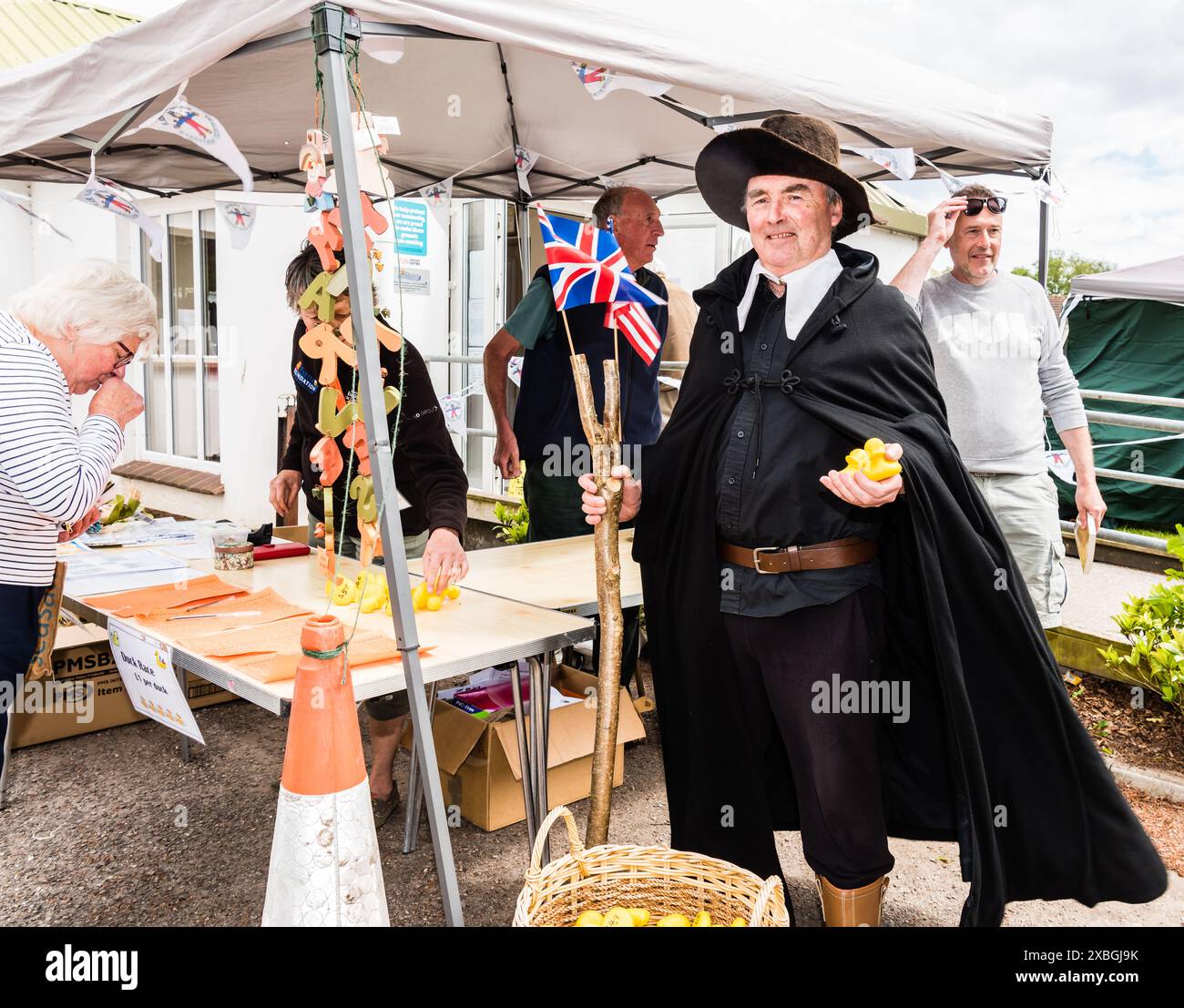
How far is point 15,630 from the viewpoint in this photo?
2.32 m

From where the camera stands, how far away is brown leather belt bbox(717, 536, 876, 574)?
220cm

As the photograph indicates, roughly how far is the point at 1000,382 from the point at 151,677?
2.95 meters

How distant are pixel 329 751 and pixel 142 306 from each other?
1.35m

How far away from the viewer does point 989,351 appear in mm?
3439

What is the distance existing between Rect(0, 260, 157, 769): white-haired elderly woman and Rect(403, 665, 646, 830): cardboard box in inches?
55.2

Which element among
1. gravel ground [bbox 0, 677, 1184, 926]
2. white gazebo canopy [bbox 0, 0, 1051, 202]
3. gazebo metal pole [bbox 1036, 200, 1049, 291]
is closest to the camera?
white gazebo canopy [bbox 0, 0, 1051, 202]

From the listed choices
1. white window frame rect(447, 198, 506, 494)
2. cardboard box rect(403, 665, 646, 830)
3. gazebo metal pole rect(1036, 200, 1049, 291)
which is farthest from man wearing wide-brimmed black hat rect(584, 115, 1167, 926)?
white window frame rect(447, 198, 506, 494)

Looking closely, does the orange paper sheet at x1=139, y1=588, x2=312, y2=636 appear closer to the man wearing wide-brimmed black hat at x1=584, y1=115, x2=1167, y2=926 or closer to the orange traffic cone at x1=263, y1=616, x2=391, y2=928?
the orange traffic cone at x1=263, y1=616, x2=391, y2=928

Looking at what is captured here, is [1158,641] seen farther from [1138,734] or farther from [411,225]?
[411,225]

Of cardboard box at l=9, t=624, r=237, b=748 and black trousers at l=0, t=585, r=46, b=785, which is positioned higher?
black trousers at l=0, t=585, r=46, b=785

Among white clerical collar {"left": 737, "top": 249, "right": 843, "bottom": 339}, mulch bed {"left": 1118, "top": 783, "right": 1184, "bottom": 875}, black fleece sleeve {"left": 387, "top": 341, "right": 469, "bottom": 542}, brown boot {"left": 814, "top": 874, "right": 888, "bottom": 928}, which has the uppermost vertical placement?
white clerical collar {"left": 737, "top": 249, "right": 843, "bottom": 339}

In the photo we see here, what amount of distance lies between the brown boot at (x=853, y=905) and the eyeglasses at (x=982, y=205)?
234 cm

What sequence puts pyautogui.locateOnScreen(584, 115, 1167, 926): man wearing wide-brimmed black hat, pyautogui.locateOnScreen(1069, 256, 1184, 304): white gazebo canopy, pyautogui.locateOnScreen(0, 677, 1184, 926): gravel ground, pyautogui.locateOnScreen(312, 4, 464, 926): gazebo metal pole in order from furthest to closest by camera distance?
pyautogui.locateOnScreen(1069, 256, 1184, 304): white gazebo canopy → pyautogui.locateOnScreen(0, 677, 1184, 926): gravel ground → pyautogui.locateOnScreen(584, 115, 1167, 926): man wearing wide-brimmed black hat → pyautogui.locateOnScreen(312, 4, 464, 926): gazebo metal pole

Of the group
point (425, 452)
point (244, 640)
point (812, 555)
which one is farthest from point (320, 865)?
point (425, 452)
